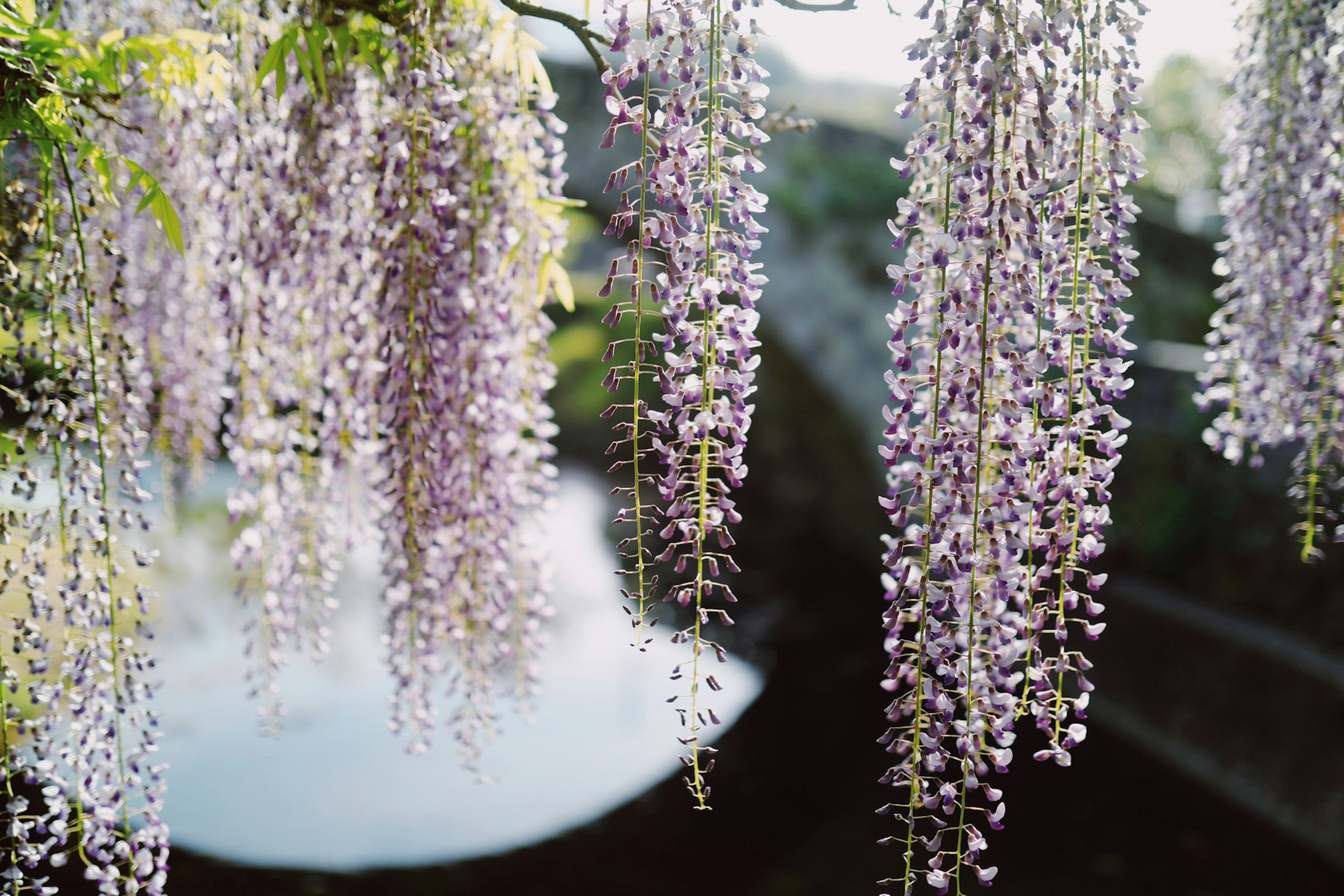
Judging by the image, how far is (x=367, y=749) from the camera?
5.95m

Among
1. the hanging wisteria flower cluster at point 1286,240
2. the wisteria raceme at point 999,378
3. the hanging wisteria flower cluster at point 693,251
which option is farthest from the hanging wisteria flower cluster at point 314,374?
the hanging wisteria flower cluster at point 1286,240

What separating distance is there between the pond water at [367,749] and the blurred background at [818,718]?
2cm

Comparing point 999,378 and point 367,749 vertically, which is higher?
point 999,378

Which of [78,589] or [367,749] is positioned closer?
[78,589]

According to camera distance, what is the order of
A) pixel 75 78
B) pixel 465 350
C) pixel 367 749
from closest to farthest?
pixel 75 78
pixel 465 350
pixel 367 749

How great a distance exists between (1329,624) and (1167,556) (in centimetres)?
123

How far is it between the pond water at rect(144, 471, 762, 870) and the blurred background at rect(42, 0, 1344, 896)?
0.02m

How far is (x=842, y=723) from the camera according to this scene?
668 cm

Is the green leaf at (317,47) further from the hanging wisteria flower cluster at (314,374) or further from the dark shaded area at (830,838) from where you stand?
the dark shaded area at (830,838)

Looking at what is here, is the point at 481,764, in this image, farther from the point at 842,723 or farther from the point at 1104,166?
the point at 1104,166

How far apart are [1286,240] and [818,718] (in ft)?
15.8

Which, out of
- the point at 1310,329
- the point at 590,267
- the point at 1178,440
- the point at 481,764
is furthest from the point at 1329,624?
the point at 590,267

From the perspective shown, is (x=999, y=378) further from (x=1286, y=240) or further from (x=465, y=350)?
(x=1286, y=240)

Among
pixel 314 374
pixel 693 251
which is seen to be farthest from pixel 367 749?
pixel 693 251
